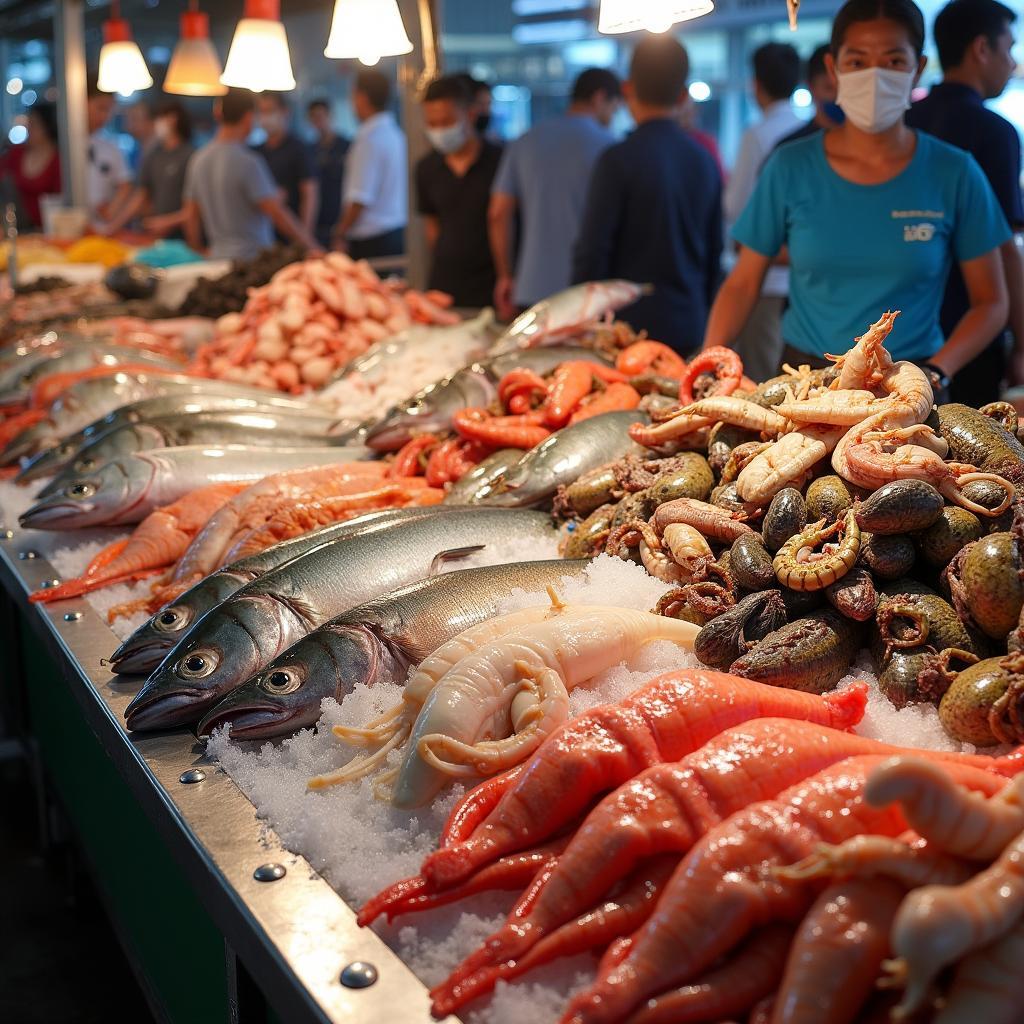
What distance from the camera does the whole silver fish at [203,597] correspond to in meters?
2.36

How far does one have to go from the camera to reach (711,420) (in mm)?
2580

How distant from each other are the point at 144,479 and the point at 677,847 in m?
2.28

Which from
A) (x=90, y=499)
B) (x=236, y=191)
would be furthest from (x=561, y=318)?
(x=236, y=191)

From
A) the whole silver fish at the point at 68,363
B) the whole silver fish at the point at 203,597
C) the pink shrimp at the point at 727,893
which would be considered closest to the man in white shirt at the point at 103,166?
the whole silver fish at the point at 68,363

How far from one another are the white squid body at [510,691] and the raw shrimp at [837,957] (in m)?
0.62

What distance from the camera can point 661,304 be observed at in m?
5.61

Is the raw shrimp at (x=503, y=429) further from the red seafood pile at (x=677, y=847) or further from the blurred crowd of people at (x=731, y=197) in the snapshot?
the red seafood pile at (x=677, y=847)

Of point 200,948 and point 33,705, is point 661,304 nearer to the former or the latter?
point 33,705

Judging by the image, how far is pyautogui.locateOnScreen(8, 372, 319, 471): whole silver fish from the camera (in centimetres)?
385

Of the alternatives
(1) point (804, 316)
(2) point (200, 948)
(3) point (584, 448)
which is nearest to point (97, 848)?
(2) point (200, 948)

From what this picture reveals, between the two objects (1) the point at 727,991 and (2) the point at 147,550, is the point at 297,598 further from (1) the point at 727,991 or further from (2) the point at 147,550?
(1) the point at 727,991

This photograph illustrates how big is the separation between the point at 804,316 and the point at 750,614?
205 cm

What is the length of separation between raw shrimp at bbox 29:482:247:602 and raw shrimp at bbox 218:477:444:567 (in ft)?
0.73

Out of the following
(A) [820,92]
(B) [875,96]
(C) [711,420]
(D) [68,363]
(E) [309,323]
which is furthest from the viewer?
(A) [820,92]
